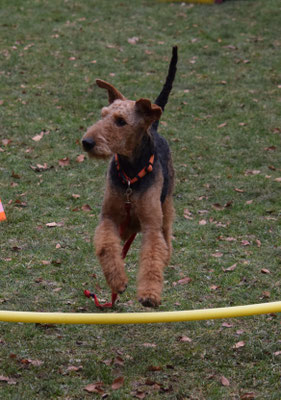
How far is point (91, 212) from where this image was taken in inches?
309

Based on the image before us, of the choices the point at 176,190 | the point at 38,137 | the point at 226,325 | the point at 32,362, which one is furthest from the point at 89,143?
the point at 38,137

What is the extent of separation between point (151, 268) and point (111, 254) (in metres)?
0.29

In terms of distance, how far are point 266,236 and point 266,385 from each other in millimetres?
2946

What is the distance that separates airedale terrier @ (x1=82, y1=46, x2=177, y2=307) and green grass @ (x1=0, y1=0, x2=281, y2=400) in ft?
3.33

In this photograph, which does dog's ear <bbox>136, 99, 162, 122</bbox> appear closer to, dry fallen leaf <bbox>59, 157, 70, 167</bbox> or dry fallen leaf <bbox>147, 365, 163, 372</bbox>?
dry fallen leaf <bbox>147, 365, 163, 372</bbox>

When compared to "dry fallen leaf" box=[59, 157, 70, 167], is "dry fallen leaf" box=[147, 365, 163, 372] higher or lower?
higher

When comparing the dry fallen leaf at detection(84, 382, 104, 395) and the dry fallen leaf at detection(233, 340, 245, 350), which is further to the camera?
the dry fallen leaf at detection(233, 340, 245, 350)

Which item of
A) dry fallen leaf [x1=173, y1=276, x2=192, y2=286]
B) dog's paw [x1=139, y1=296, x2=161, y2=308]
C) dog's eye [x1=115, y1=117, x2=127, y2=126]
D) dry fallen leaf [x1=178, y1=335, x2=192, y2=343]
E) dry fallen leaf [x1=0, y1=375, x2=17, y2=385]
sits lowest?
dry fallen leaf [x1=173, y1=276, x2=192, y2=286]

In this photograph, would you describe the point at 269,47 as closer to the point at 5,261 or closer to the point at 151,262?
the point at 5,261

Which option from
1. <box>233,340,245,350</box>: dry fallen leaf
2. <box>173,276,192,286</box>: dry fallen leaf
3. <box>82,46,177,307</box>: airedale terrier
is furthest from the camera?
<box>173,276,192,286</box>: dry fallen leaf

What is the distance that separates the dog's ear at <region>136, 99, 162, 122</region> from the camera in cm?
415

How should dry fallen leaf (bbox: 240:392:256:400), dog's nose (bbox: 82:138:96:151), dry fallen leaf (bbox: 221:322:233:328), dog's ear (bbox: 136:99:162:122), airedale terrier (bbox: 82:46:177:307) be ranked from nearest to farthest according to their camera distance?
dog's nose (bbox: 82:138:96:151), airedale terrier (bbox: 82:46:177:307), dog's ear (bbox: 136:99:162:122), dry fallen leaf (bbox: 240:392:256:400), dry fallen leaf (bbox: 221:322:233:328)

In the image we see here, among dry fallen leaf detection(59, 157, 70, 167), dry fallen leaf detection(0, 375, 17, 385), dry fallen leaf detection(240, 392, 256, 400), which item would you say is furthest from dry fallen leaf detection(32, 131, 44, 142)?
dry fallen leaf detection(240, 392, 256, 400)

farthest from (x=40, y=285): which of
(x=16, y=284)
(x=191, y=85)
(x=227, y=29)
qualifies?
(x=227, y=29)
